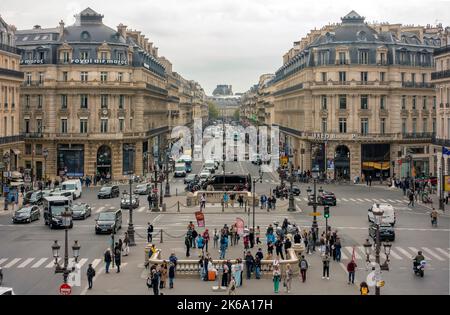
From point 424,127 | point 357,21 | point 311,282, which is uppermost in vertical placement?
point 357,21

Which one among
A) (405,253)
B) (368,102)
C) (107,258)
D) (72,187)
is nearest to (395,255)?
(405,253)

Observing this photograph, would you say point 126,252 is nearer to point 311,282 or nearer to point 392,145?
point 311,282

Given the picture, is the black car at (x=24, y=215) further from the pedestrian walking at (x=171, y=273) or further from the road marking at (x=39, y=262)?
the pedestrian walking at (x=171, y=273)

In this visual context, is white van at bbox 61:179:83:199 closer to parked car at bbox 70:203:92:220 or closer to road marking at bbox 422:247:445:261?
parked car at bbox 70:203:92:220

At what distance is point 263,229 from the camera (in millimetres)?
49344

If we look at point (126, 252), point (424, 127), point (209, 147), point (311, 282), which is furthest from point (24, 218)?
point (209, 147)

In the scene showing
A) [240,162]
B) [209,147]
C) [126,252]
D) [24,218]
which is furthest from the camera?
[209,147]

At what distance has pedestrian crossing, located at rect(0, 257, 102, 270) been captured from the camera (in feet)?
120

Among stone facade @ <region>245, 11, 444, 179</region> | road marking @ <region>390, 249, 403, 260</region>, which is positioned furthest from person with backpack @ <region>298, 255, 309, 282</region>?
stone facade @ <region>245, 11, 444, 179</region>

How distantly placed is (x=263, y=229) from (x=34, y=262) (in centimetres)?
1790

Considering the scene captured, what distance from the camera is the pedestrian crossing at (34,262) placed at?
3659 cm
